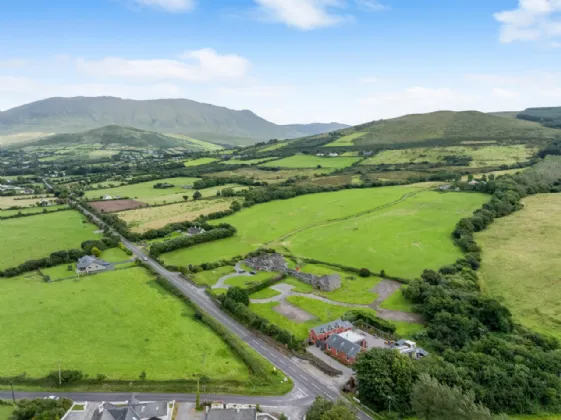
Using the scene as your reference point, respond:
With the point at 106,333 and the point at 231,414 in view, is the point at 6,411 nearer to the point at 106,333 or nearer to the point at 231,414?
the point at 106,333

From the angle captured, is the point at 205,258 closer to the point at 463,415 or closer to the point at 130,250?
the point at 130,250

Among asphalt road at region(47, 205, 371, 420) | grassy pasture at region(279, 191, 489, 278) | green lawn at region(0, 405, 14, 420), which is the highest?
grassy pasture at region(279, 191, 489, 278)

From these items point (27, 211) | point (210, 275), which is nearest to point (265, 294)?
point (210, 275)

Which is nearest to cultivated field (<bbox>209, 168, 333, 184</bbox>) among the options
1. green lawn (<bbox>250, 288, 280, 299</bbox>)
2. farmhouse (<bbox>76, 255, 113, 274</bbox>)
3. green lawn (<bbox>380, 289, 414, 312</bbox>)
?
farmhouse (<bbox>76, 255, 113, 274</bbox>)

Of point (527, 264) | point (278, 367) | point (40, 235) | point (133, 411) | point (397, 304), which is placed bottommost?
point (278, 367)

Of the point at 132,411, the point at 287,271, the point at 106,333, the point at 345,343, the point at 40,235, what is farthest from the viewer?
the point at 40,235

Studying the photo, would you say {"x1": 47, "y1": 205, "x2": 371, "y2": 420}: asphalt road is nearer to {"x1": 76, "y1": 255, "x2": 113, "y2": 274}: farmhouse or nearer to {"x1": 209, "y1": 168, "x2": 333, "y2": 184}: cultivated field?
{"x1": 76, "y1": 255, "x2": 113, "y2": 274}: farmhouse

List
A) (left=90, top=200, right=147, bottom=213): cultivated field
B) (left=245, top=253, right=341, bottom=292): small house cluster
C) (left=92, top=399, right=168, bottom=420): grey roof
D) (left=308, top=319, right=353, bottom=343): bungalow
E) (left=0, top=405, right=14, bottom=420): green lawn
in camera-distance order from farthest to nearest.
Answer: (left=90, top=200, right=147, bottom=213): cultivated field, (left=245, top=253, right=341, bottom=292): small house cluster, (left=308, top=319, right=353, bottom=343): bungalow, (left=0, top=405, right=14, bottom=420): green lawn, (left=92, top=399, right=168, bottom=420): grey roof
